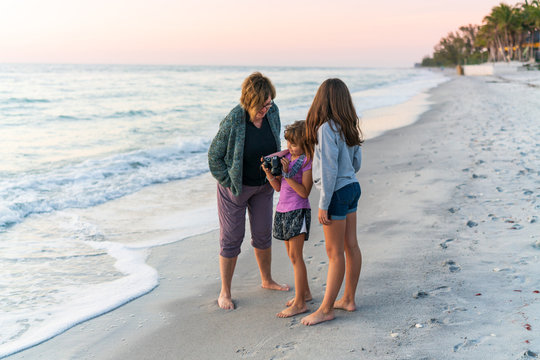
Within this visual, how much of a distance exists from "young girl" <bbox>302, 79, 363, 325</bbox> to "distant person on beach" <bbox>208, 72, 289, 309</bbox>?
20.2 inches

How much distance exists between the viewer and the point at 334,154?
2840 millimetres

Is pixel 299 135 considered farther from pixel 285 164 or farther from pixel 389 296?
pixel 389 296

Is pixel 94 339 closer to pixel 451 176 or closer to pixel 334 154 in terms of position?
pixel 334 154

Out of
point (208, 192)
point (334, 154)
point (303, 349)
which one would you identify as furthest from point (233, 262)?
point (208, 192)

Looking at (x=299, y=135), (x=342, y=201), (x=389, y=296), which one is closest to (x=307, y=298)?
(x=389, y=296)

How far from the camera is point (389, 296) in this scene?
3484mm

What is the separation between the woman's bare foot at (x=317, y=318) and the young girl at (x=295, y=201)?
0.19 meters

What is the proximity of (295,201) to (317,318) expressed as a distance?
2.72ft

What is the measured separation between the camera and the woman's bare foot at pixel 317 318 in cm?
313

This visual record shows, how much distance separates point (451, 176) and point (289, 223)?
179 inches

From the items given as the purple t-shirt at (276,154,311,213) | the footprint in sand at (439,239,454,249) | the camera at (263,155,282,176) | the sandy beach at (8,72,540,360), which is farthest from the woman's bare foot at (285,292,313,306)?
the footprint in sand at (439,239,454,249)

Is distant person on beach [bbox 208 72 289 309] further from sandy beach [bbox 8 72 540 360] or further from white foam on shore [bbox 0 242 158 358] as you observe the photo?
white foam on shore [bbox 0 242 158 358]

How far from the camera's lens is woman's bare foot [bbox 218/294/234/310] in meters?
3.57

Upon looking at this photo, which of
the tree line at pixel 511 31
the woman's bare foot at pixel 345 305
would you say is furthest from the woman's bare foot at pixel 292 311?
the tree line at pixel 511 31
